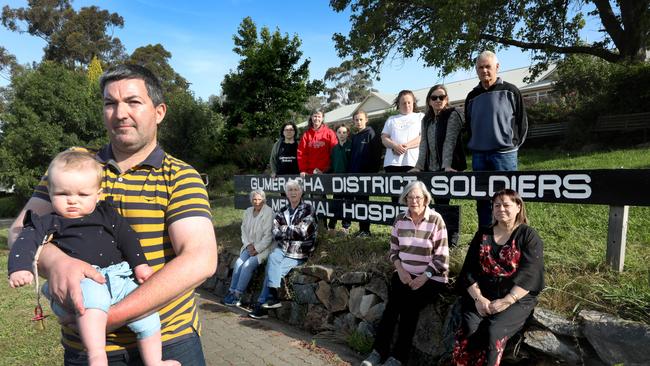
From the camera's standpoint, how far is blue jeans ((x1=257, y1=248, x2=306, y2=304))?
5.25 m

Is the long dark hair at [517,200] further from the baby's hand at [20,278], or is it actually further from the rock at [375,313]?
the baby's hand at [20,278]

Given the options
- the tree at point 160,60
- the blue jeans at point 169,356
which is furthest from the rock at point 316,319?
the tree at point 160,60

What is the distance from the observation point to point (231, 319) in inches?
207

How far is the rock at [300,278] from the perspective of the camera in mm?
4996

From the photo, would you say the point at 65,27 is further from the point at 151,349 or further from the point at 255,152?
the point at 151,349

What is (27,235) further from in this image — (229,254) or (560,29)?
(560,29)

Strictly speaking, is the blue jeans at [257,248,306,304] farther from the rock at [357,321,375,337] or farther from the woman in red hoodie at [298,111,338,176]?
the woman in red hoodie at [298,111,338,176]

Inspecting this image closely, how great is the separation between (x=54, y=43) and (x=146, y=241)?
4578cm

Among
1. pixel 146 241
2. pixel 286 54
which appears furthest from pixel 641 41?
pixel 146 241

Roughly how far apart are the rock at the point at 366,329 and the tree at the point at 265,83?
11927 millimetres

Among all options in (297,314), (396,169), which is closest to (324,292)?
(297,314)

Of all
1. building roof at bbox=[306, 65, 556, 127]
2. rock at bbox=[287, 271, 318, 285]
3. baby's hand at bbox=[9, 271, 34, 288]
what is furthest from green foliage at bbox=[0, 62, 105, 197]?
baby's hand at bbox=[9, 271, 34, 288]

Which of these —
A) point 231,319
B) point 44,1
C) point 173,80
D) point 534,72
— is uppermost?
point 44,1

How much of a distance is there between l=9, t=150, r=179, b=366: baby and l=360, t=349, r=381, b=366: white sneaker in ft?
8.17
